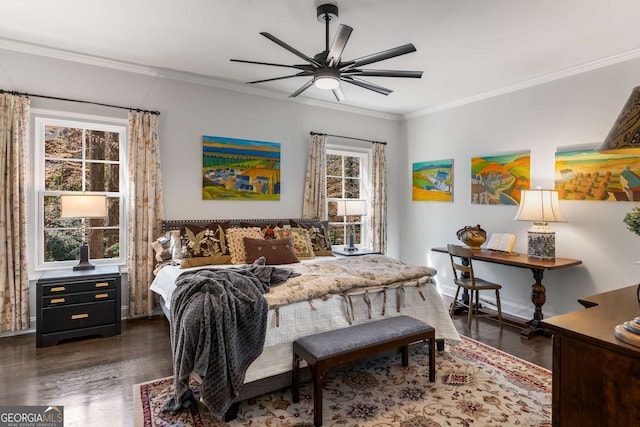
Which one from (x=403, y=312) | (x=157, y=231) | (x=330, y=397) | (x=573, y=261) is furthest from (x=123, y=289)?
(x=573, y=261)

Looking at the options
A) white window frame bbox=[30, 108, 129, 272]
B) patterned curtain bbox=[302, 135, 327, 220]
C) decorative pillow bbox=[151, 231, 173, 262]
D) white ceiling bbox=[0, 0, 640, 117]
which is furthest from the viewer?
patterned curtain bbox=[302, 135, 327, 220]

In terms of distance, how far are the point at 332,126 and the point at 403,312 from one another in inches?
133

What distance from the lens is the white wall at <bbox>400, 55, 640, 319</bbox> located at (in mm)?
3553

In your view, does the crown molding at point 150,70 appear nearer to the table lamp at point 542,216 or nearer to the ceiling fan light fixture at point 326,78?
the ceiling fan light fixture at point 326,78

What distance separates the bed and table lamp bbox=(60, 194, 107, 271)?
0.82 m

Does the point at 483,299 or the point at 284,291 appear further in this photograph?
the point at 483,299

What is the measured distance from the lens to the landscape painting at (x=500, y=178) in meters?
4.32

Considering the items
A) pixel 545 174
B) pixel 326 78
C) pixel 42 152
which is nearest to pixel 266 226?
pixel 326 78

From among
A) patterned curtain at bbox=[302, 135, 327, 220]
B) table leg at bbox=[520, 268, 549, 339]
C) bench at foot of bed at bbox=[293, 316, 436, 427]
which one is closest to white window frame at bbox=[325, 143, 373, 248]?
patterned curtain at bbox=[302, 135, 327, 220]

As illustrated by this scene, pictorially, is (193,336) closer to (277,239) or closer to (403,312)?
(403,312)

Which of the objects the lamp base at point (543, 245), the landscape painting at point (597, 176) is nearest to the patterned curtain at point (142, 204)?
the lamp base at point (543, 245)

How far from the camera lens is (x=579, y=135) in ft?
12.5

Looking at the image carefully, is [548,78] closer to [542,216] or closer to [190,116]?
[542,216]

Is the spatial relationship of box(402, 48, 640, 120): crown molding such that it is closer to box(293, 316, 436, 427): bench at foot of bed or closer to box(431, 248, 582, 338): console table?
box(431, 248, 582, 338): console table
